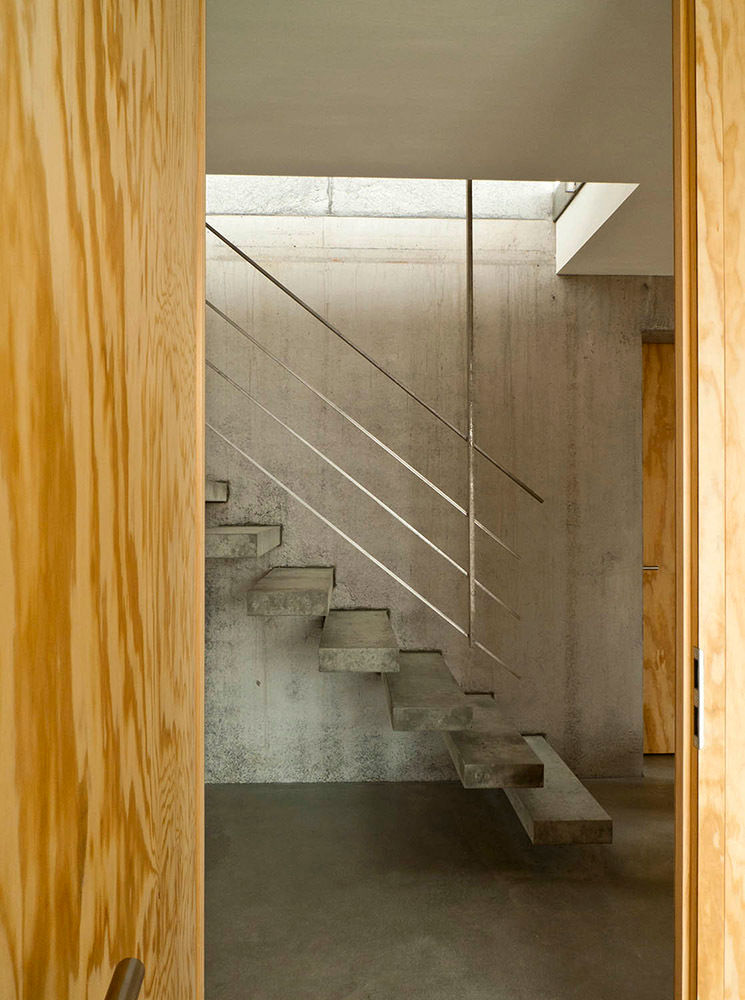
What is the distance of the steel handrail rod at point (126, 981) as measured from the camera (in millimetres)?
555

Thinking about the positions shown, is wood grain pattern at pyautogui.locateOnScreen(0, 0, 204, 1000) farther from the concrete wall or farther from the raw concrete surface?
the raw concrete surface

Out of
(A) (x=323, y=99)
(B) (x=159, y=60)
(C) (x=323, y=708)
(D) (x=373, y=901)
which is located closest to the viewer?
(B) (x=159, y=60)

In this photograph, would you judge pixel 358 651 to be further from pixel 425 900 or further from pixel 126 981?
pixel 126 981

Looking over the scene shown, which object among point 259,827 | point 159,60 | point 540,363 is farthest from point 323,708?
point 159,60

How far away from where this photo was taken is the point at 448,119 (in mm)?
2363

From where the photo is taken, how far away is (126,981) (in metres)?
0.57

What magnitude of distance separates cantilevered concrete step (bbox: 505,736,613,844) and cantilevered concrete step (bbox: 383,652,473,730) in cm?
57

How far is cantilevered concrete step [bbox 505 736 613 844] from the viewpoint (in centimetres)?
284

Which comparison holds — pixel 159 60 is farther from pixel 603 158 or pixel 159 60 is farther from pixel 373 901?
pixel 373 901

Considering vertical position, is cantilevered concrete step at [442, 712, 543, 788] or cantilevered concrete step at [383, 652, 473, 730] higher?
cantilevered concrete step at [383, 652, 473, 730]

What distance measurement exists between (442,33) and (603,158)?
963mm

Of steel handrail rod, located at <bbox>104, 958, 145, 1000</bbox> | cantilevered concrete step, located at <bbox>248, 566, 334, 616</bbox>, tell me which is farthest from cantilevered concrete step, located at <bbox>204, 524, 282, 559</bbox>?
steel handrail rod, located at <bbox>104, 958, 145, 1000</bbox>

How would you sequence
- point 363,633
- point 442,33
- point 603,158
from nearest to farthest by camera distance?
1. point 442,33
2. point 603,158
3. point 363,633

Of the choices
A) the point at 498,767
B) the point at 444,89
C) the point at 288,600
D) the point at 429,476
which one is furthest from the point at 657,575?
the point at 444,89
